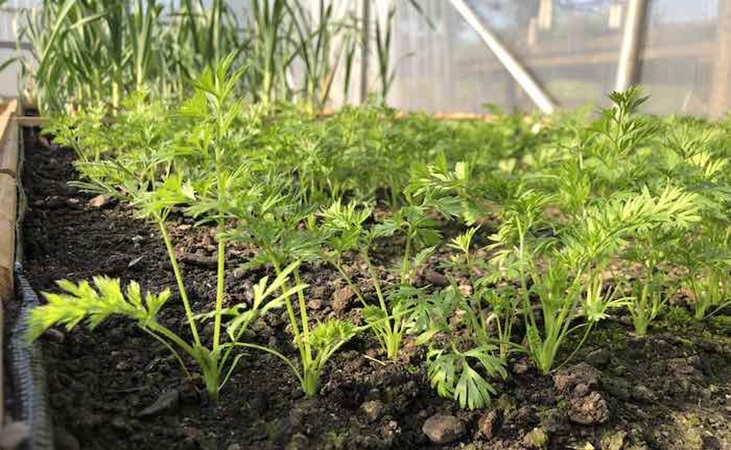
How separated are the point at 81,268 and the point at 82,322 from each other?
350mm

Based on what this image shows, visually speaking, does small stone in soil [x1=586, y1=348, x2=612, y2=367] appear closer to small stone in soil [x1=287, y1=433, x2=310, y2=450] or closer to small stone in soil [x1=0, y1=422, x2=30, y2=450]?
small stone in soil [x1=287, y1=433, x2=310, y2=450]

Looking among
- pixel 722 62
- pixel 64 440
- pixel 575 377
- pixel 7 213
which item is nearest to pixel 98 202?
pixel 7 213

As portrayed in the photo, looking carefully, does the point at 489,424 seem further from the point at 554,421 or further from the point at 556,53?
the point at 556,53

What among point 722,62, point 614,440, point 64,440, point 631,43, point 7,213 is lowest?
point 614,440

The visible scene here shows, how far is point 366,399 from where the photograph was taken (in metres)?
1.11

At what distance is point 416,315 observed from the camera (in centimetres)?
108

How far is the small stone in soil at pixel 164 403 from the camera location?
1.00 m

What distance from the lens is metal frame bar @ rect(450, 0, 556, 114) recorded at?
512cm

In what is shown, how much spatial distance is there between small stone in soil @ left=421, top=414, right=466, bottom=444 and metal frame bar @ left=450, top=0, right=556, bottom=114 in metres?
4.24

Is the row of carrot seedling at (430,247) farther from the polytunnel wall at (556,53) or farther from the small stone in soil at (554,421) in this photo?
the polytunnel wall at (556,53)

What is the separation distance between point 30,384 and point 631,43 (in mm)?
4373

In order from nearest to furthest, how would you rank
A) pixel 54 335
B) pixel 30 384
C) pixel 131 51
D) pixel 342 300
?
1. pixel 30 384
2. pixel 54 335
3. pixel 342 300
4. pixel 131 51

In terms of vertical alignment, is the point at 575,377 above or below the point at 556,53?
below

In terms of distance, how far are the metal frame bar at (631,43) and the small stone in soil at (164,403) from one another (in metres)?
3.98
